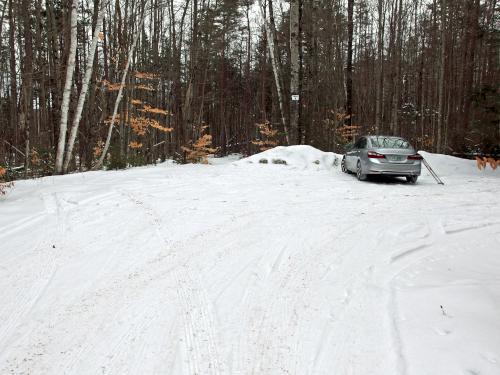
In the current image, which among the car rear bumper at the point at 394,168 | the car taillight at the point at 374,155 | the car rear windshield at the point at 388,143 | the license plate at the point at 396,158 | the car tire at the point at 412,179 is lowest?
the car tire at the point at 412,179

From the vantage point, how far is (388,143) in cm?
1246

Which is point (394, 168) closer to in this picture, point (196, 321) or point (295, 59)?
point (295, 59)

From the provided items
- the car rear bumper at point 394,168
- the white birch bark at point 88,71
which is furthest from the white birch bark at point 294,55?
the white birch bark at point 88,71

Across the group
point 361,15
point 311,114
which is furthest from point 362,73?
point 311,114

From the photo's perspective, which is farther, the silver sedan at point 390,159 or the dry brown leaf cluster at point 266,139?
the dry brown leaf cluster at point 266,139

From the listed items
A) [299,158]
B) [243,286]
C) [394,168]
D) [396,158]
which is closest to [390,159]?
[396,158]

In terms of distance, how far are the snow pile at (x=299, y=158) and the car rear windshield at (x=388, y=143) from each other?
3.00m

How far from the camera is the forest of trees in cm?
1505

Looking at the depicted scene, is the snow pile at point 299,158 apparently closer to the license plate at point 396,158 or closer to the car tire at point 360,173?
the car tire at point 360,173

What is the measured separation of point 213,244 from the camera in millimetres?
5469

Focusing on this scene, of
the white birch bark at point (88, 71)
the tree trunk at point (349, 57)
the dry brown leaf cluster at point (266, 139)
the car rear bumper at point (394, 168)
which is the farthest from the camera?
the tree trunk at point (349, 57)

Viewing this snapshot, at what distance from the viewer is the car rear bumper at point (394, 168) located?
39.1ft

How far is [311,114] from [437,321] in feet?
62.1

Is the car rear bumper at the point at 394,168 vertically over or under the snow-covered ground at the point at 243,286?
over
